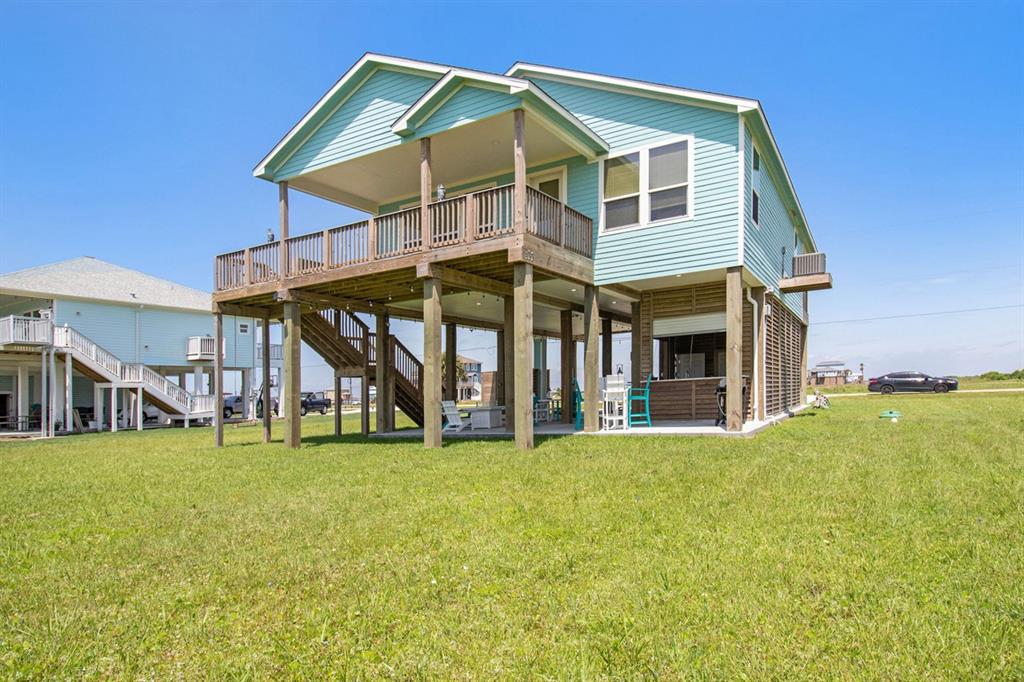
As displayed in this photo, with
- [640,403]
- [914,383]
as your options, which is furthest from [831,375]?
[640,403]

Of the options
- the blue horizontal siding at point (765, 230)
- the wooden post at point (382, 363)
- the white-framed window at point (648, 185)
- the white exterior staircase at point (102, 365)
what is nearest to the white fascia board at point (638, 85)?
the blue horizontal siding at point (765, 230)

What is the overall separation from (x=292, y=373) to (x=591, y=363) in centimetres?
677

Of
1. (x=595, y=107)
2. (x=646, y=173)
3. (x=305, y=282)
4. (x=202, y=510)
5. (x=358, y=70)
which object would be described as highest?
(x=358, y=70)

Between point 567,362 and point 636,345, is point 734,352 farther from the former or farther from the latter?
point 567,362

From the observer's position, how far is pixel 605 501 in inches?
239

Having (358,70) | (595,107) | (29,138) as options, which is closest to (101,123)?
(29,138)

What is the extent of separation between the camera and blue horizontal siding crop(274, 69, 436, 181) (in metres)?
12.9

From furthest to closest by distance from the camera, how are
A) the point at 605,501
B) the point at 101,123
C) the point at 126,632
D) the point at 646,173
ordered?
the point at 101,123 → the point at 646,173 → the point at 605,501 → the point at 126,632

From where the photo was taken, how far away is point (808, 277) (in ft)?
55.6

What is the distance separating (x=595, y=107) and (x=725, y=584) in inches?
451

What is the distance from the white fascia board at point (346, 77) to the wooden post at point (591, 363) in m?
5.56

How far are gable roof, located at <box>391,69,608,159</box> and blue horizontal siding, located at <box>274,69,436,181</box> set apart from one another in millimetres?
1137

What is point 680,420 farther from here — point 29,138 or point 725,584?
→ point 29,138

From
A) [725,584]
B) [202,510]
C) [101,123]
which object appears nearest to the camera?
[725,584]
